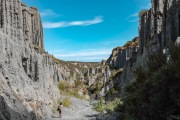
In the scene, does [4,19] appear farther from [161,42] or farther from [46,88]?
[161,42]

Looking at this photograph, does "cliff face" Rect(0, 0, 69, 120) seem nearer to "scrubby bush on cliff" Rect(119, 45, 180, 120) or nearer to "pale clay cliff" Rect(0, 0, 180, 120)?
"pale clay cliff" Rect(0, 0, 180, 120)

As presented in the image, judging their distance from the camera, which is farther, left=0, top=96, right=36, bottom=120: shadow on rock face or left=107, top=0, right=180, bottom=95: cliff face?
left=107, top=0, right=180, bottom=95: cliff face

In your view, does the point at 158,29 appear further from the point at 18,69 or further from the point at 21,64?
the point at 18,69

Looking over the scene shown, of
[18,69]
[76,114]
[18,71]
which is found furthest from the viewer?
[76,114]

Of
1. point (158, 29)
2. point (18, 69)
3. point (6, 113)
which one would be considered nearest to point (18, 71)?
point (18, 69)

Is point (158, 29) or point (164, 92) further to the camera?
point (158, 29)

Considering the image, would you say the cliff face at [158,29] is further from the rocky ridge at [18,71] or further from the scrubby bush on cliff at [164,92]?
the rocky ridge at [18,71]

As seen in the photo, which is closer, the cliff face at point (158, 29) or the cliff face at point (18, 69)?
the cliff face at point (18, 69)

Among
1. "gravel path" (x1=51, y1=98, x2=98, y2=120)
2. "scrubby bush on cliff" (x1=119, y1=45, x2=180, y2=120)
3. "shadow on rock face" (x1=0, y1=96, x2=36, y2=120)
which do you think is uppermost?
"scrubby bush on cliff" (x1=119, y1=45, x2=180, y2=120)

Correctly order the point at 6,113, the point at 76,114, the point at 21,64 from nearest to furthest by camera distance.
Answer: the point at 6,113 → the point at 21,64 → the point at 76,114

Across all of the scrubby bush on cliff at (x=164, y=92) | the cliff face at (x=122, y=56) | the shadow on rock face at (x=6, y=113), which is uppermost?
the cliff face at (x=122, y=56)

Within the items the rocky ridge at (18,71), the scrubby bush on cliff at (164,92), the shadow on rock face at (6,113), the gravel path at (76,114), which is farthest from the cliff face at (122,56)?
the scrubby bush on cliff at (164,92)

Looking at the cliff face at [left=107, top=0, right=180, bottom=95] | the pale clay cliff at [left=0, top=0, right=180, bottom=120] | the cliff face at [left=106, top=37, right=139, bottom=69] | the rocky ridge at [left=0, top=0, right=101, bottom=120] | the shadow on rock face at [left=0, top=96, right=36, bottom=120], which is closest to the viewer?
the shadow on rock face at [left=0, top=96, right=36, bottom=120]

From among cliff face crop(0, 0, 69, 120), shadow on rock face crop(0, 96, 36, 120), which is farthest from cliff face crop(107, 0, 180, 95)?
cliff face crop(0, 0, 69, 120)
